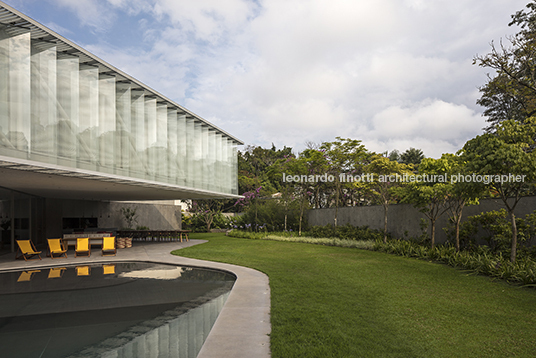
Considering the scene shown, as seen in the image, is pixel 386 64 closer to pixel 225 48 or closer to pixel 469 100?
pixel 225 48

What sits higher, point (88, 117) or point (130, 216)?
point (88, 117)

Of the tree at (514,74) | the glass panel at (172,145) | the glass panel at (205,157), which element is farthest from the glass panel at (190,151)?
the tree at (514,74)

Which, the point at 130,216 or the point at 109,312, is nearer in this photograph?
the point at 109,312

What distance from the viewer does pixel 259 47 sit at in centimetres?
1688

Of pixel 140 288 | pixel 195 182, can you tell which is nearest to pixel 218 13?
pixel 195 182

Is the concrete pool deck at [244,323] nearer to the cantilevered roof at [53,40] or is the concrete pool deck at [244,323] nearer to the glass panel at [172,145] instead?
the glass panel at [172,145]

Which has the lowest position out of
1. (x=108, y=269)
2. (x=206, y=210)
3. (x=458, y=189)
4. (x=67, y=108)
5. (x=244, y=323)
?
(x=108, y=269)

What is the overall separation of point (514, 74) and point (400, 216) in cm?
750

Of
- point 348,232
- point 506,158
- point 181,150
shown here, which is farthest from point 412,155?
point 506,158

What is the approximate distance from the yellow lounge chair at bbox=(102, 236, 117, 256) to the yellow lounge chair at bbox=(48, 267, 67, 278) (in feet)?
9.44

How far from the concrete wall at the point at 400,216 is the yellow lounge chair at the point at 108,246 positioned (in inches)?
513

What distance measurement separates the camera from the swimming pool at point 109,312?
14.1 ft

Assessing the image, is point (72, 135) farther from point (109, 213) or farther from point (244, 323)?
point (109, 213)

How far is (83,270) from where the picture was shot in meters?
10.7
